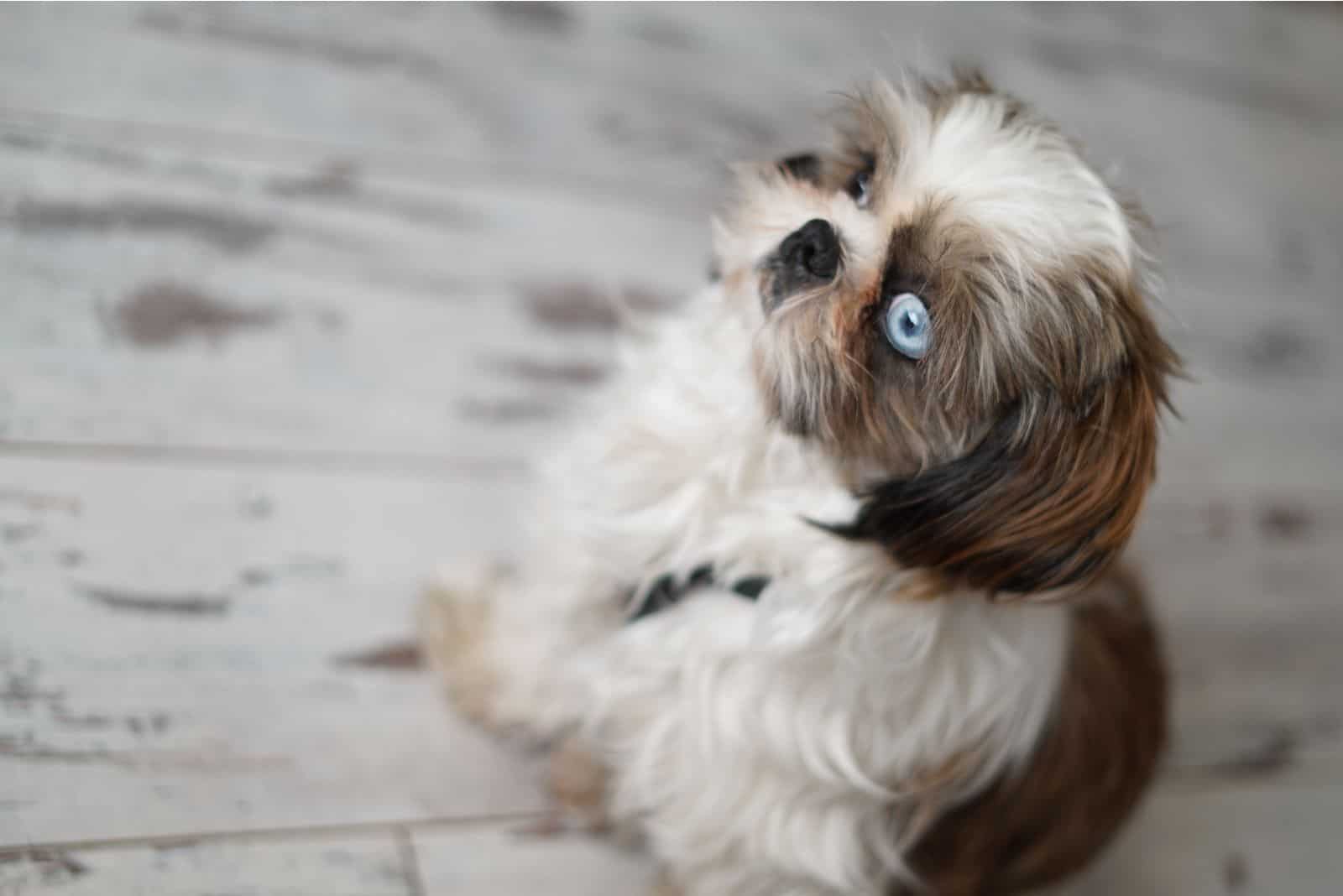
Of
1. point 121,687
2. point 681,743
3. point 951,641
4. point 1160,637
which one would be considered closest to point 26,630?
point 121,687

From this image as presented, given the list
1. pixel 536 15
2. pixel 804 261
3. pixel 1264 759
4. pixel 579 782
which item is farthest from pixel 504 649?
pixel 1264 759

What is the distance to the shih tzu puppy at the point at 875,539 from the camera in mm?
973

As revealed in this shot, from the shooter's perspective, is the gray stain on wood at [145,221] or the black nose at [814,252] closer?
the black nose at [814,252]

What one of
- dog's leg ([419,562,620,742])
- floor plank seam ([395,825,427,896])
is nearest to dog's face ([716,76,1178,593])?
dog's leg ([419,562,620,742])

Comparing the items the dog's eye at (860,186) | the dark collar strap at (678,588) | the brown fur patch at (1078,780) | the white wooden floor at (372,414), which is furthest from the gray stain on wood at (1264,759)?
the dog's eye at (860,186)

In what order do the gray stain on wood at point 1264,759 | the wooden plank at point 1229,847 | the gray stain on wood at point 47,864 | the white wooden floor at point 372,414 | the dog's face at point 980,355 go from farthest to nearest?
the gray stain on wood at point 1264,759 < the wooden plank at point 1229,847 < the white wooden floor at point 372,414 < the gray stain on wood at point 47,864 < the dog's face at point 980,355

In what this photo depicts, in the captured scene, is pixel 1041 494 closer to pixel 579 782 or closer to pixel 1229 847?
pixel 579 782

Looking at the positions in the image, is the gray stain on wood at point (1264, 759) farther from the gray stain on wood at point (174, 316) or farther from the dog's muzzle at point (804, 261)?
the gray stain on wood at point (174, 316)

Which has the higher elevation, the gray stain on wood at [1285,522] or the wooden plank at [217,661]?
the gray stain on wood at [1285,522]

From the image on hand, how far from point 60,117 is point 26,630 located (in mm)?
690

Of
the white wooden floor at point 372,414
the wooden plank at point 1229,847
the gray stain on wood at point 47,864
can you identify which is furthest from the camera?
the wooden plank at point 1229,847

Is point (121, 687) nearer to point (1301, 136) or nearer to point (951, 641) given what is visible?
point (951, 641)

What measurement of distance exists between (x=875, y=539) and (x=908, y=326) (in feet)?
0.62

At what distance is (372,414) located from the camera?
1570 mm
